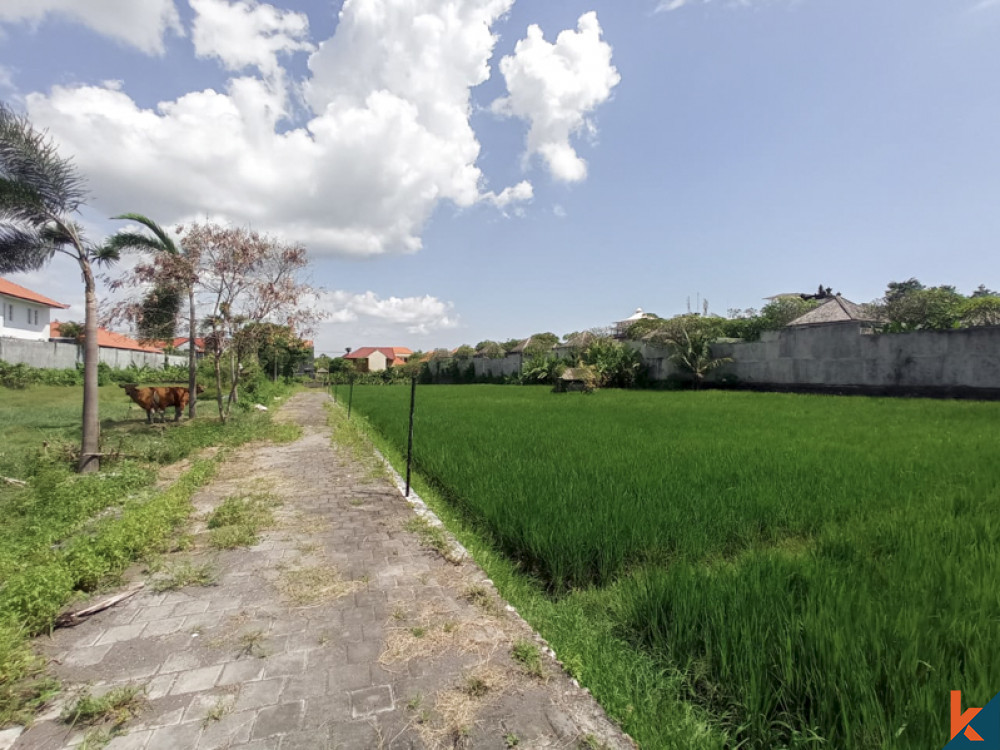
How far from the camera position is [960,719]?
1417 mm

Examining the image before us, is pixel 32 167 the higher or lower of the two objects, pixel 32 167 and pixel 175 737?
the higher

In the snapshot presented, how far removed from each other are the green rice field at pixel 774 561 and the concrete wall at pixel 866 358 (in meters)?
7.70

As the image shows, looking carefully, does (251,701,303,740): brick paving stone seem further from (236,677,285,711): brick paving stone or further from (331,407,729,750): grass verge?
(331,407,729,750): grass verge

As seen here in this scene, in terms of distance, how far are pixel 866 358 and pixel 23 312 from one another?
4099cm

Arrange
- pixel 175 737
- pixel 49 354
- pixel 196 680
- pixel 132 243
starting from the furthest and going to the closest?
pixel 49 354 < pixel 132 243 < pixel 196 680 < pixel 175 737

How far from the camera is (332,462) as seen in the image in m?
6.68

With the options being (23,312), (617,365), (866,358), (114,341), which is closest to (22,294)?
(23,312)

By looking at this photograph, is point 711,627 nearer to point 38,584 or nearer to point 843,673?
point 843,673

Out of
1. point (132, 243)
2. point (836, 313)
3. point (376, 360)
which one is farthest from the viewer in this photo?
point (376, 360)

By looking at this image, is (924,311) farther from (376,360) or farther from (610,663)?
(376,360)

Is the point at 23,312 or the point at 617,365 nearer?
the point at 617,365

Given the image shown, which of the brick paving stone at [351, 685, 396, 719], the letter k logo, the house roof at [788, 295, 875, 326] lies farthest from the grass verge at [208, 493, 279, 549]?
the house roof at [788, 295, 875, 326]

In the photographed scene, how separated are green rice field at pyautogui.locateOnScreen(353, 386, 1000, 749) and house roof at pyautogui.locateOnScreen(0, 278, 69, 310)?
31240 millimetres

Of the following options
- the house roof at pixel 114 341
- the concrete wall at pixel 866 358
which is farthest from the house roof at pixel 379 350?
the concrete wall at pixel 866 358
